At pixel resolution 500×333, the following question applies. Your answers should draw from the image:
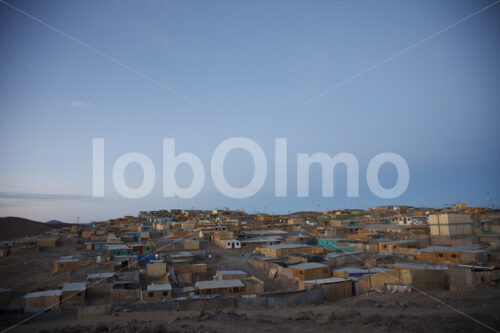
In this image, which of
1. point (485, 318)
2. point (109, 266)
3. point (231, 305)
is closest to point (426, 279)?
point (485, 318)

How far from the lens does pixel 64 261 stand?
24.0 metres

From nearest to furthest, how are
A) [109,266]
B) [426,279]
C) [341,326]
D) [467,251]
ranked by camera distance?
1. [341,326]
2. [426,279]
3. [467,251]
4. [109,266]

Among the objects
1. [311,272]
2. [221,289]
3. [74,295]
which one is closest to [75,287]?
[74,295]

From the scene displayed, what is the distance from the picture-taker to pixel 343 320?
9.35 metres

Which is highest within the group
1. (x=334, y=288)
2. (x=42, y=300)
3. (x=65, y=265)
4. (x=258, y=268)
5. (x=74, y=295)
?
(x=334, y=288)

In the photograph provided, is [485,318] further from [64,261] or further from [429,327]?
[64,261]

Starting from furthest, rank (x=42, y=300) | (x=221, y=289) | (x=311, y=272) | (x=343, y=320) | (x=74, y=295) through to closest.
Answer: (x=311, y=272)
(x=221, y=289)
(x=74, y=295)
(x=42, y=300)
(x=343, y=320)

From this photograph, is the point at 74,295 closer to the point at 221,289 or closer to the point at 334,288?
the point at 221,289

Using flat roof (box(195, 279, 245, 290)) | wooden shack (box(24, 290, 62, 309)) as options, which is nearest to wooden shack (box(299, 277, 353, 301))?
flat roof (box(195, 279, 245, 290))

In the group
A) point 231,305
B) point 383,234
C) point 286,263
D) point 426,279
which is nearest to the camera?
point 231,305

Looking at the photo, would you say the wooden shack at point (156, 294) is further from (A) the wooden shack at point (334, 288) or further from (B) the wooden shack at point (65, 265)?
(B) the wooden shack at point (65, 265)

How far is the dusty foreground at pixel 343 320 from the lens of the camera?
866cm

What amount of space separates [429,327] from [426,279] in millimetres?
6290

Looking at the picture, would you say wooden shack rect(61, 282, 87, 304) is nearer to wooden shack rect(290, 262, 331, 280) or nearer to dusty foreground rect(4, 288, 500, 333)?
dusty foreground rect(4, 288, 500, 333)
